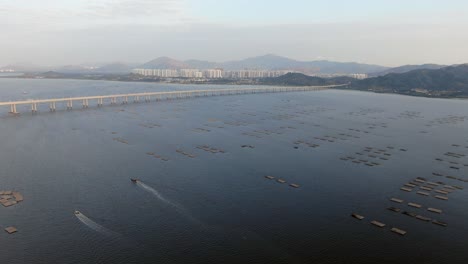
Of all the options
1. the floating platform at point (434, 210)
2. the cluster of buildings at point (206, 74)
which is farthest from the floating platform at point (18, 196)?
the cluster of buildings at point (206, 74)

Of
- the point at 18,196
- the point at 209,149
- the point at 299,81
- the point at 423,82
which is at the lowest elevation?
the point at 18,196

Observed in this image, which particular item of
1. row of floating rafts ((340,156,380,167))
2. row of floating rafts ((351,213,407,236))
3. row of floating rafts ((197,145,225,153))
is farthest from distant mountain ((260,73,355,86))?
row of floating rafts ((351,213,407,236))

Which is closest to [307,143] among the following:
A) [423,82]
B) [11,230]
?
[11,230]

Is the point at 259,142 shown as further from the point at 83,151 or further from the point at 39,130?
the point at 39,130

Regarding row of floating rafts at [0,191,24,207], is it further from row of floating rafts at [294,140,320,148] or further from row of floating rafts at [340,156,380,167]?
row of floating rafts at [294,140,320,148]

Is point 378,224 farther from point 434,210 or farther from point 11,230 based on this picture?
point 11,230
